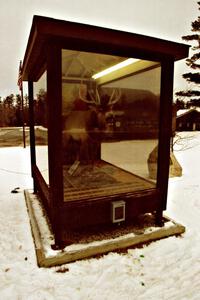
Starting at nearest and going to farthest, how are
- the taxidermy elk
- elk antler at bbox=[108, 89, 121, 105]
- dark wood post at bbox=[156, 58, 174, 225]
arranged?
1. dark wood post at bbox=[156, 58, 174, 225]
2. elk antler at bbox=[108, 89, 121, 105]
3. the taxidermy elk

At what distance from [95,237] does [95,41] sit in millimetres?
2268

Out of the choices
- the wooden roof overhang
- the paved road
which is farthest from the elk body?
the paved road

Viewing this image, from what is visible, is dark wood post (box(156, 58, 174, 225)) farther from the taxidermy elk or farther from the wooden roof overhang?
the taxidermy elk

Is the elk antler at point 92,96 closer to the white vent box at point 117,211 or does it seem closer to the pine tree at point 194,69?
the white vent box at point 117,211

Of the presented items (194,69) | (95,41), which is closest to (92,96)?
(95,41)

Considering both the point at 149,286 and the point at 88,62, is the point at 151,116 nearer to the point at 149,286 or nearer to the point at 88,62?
the point at 88,62

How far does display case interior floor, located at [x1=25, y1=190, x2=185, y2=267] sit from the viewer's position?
2.37m

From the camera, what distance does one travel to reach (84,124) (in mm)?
4324

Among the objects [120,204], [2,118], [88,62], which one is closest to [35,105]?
[88,62]

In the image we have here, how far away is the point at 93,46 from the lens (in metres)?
2.31

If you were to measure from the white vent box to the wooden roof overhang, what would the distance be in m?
1.76

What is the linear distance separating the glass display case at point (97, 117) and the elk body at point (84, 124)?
0.8 inches

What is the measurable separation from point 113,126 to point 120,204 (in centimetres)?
233

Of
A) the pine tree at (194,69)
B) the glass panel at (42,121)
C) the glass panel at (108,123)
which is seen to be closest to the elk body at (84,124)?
the glass panel at (108,123)
